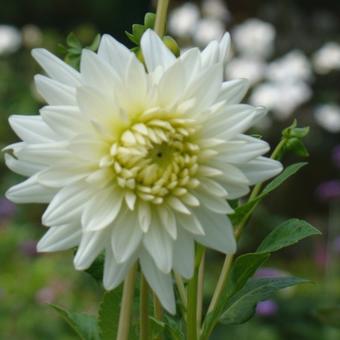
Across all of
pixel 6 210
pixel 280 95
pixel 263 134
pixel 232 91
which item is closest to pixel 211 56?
pixel 232 91

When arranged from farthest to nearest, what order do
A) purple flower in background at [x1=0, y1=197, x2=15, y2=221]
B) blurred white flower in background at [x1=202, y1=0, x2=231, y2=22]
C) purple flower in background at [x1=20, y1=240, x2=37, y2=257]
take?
blurred white flower in background at [x1=202, y1=0, x2=231, y2=22] < purple flower in background at [x1=0, y1=197, x2=15, y2=221] < purple flower in background at [x1=20, y1=240, x2=37, y2=257]

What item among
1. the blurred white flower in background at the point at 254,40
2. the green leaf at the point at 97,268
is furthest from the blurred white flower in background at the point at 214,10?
the green leaf at the point at 97,268

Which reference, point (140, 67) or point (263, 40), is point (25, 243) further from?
point (140, 67)

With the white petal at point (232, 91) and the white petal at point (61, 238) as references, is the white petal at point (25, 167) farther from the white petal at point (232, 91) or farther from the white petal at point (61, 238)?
the white petal at point (232, 91)

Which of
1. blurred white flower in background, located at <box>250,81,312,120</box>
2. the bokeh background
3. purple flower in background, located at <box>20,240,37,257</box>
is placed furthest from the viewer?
blurred white flower in background, located at <box>250,81,312,120</box>

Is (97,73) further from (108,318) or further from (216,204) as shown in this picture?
(108,318)

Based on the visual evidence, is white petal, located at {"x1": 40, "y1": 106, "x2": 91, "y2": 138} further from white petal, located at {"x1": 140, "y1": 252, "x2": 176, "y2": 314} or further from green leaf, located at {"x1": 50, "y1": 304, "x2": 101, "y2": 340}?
green leaf, located at {"x1": 50, "y1": 304, "x2": 101, "y2": 340}

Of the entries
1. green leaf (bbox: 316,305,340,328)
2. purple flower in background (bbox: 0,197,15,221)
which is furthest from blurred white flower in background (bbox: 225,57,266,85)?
green leaf (bbox: 316,305,340,328)
